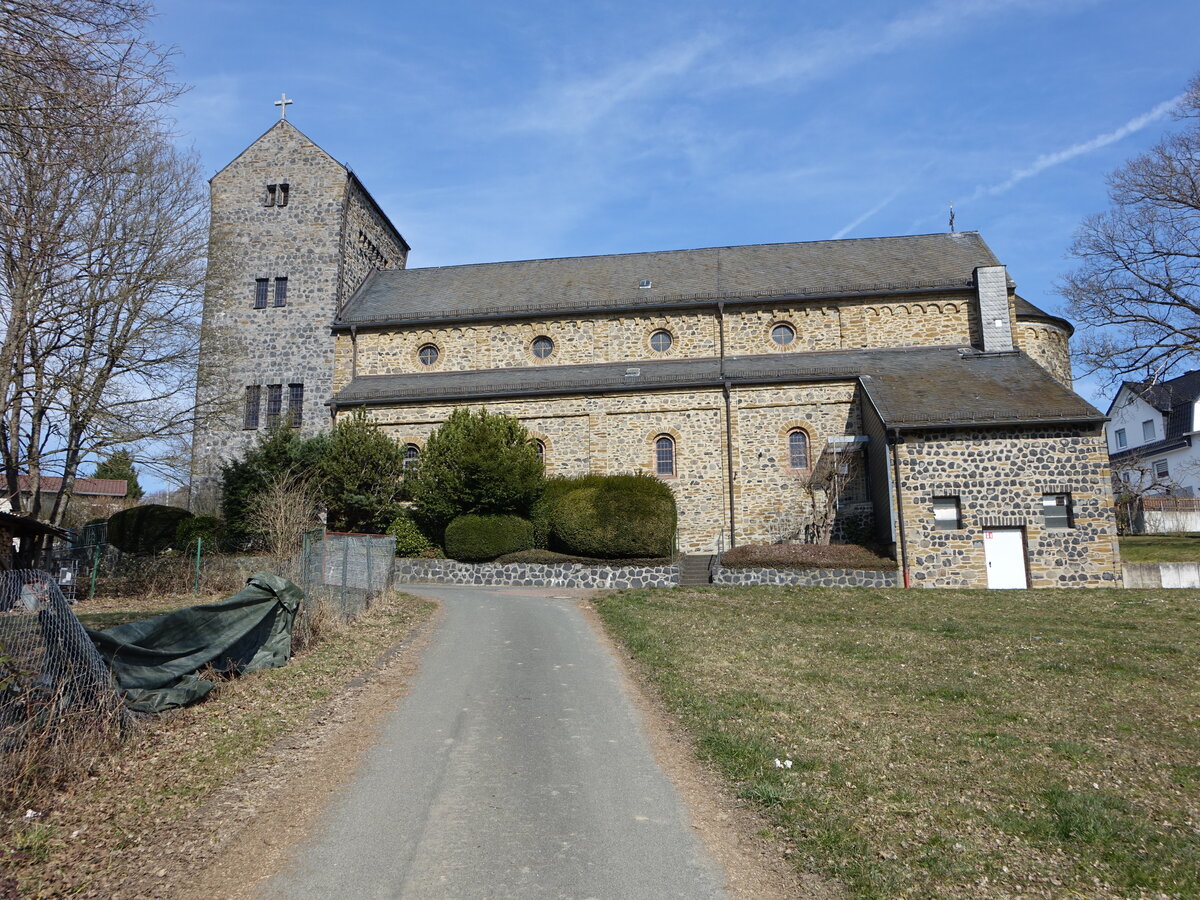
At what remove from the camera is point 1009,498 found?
20.2m

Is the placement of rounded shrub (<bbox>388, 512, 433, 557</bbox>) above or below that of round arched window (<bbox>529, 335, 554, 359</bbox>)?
below

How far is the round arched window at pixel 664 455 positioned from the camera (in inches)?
997

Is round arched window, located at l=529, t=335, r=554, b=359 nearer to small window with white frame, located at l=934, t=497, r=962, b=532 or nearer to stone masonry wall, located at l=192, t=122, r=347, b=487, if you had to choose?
stone masonry wall, located at l=192, t=122, r=347, b=487

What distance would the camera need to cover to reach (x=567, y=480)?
2430 cm

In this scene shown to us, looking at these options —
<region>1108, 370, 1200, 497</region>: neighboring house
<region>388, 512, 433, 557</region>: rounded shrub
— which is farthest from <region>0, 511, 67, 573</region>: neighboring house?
<region>1108, 370, 1200, 497</region>: neighboring house

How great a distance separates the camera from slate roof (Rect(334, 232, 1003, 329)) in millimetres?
27906

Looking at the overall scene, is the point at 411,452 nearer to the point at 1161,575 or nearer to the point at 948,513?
the point at 948,513

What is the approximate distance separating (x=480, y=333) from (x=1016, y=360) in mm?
17825

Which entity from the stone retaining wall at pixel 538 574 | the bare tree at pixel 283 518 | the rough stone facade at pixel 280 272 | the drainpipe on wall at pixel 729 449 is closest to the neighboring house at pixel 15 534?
the bare tree at pixel 283 518

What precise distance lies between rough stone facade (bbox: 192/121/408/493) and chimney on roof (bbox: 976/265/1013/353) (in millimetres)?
22355

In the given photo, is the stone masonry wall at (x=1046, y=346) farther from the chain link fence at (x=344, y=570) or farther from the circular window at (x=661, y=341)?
the chain link fence at (x=344, y=570)

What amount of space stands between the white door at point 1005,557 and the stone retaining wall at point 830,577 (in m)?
2.39

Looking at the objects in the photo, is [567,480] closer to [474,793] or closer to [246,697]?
[246,697]

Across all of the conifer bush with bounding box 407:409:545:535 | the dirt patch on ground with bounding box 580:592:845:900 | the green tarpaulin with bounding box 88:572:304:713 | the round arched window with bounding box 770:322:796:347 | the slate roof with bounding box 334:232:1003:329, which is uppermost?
the slate roof with bounding box 334:232:1003:329
